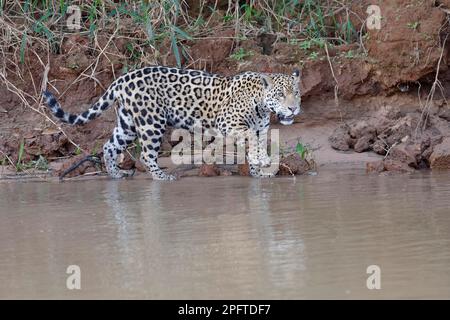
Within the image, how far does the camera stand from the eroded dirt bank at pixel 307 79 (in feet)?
31.4

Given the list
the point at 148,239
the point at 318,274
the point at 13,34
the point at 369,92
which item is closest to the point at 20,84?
the point at 13,34

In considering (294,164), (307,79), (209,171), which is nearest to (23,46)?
(209,171)

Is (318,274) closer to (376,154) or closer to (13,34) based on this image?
(376,154)

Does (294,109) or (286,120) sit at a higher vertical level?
(294,109)

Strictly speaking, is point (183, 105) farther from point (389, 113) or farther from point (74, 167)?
point (389, 113)

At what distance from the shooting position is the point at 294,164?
8891 mm

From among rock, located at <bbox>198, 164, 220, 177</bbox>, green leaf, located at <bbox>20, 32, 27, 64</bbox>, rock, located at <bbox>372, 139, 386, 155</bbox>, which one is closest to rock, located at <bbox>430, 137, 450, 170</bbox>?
rock, located at <bbox>372, 139, 386, 155</bbox>

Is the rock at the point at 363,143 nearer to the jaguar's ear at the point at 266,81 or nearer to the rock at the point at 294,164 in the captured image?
the rock at the point at 294,164

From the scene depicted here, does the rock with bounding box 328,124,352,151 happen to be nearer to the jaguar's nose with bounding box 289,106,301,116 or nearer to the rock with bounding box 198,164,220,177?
the jaguar's nose with bounding box 289,106,301,116

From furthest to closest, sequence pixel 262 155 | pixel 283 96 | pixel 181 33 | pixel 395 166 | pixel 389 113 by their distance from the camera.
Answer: pixel 181 33, pixel 389 113, pixel 283 96, pixel 262 155, pixel 395 166

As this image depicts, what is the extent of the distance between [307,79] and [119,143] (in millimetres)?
2029

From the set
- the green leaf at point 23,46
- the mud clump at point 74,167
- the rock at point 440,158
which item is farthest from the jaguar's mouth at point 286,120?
the green leaf at point 23,46

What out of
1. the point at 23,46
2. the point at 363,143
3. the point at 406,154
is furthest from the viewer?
the point at 23,46

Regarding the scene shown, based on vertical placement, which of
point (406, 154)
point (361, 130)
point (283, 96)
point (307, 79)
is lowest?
point (406, 154)
